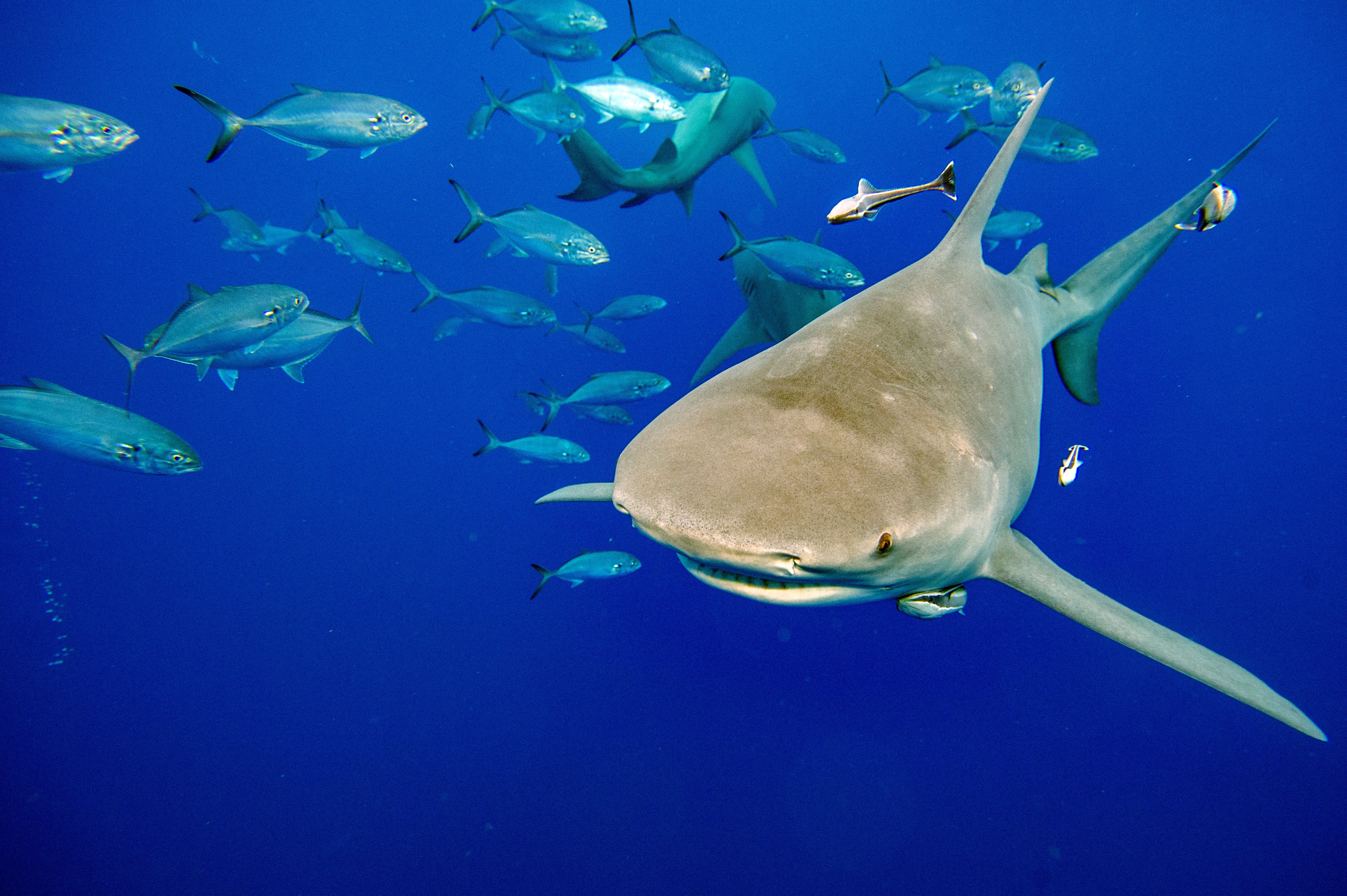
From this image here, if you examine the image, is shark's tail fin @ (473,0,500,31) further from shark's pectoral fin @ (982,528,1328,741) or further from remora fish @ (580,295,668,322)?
shark's pectoral fin @ (982,528,1328,741)

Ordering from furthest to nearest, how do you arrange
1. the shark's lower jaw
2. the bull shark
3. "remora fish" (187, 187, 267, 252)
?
"remora fish" (187, 187, 267, 252) < the shark's lower jaw < the bull shark

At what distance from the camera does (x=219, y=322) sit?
3.11m

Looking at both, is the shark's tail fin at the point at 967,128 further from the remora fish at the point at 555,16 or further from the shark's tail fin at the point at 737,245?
the remora fish at the point at 555,16

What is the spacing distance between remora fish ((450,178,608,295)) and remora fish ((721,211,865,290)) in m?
1.22

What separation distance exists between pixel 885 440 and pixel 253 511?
50.0ft

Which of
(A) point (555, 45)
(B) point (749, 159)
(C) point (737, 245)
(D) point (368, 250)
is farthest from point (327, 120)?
(B) point (749, 159)

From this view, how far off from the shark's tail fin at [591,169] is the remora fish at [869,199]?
109 inches

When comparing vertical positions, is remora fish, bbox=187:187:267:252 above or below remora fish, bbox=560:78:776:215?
below

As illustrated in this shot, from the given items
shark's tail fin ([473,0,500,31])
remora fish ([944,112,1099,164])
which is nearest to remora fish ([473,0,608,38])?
shark's tail fin ([473,0,500,31])

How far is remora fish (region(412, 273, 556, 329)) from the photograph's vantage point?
18.1 ft

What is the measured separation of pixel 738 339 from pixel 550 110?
96.6 inches

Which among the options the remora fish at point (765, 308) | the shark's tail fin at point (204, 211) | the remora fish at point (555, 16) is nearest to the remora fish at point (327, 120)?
the remora fish at point (555, 16)

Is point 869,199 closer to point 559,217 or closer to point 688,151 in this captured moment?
point 688,151

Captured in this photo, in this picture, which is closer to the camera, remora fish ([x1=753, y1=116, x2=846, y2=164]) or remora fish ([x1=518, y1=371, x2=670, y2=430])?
remora fish ([x1=518, y1=371, x2=670, y2=430])
